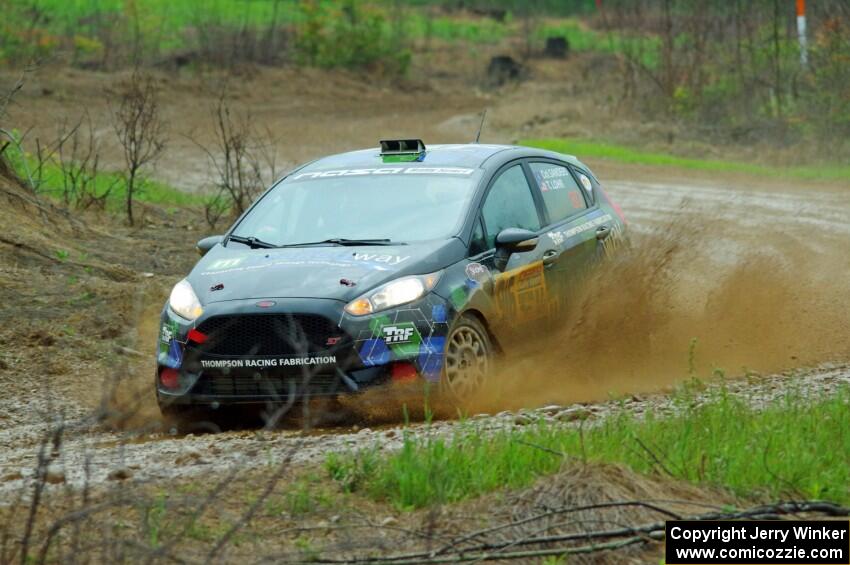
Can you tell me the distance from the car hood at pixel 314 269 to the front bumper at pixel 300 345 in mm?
119

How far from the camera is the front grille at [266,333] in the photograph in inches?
311

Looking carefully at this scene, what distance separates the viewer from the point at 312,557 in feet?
16.1

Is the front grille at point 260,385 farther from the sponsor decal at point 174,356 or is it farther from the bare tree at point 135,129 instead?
the bare tree at point 135,129

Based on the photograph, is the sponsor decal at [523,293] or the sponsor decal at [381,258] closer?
the sponsor decal at [381,258]

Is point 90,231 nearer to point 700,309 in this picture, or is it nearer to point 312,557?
point 700,309

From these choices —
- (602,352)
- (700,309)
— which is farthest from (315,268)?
(700,309)

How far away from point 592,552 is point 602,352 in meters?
4.49

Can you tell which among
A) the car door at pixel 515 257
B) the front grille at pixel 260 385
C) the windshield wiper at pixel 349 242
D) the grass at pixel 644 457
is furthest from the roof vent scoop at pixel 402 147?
the grass at pixel 644 457

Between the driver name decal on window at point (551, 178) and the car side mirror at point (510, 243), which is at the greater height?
the driver name decal on window at point (551, 178)

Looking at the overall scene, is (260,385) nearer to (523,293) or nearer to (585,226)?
(523,293)

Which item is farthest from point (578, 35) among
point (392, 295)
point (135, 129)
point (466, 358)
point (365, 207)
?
point (392, 295)

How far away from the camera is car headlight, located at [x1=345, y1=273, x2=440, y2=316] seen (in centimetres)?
796

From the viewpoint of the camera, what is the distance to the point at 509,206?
31.4 feet

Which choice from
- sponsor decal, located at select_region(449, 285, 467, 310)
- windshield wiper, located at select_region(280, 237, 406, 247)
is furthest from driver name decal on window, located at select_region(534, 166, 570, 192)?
sponsor decal, located at select_region(449, 285, 467, 310)
